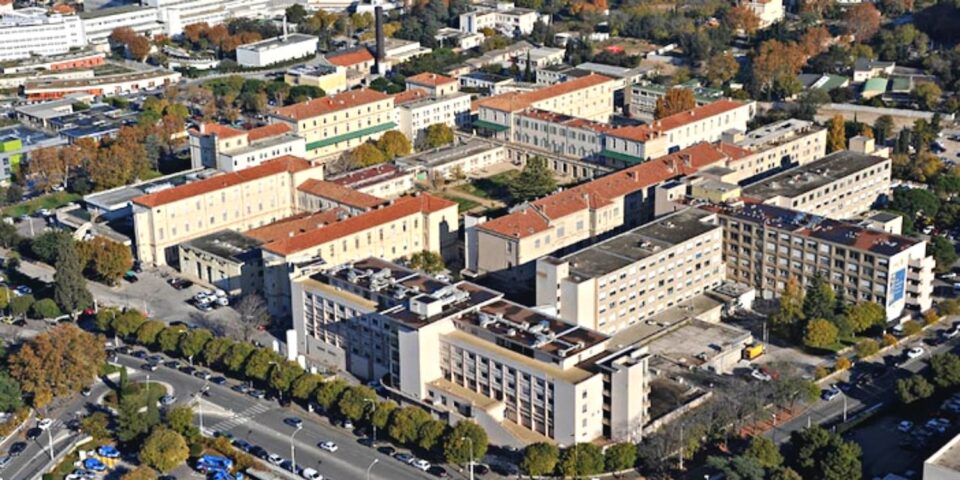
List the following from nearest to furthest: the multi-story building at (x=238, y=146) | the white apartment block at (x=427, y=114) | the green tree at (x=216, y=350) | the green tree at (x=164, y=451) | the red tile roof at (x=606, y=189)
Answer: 1. the green tree at (x=164, y=451)
2. the green tree at (x=216, y=350)
3. the red tile roof at (x=606, y=189)
4. the multi-story building at (x=238, y=146)
5. the white apartment block at (x=427, y=114)

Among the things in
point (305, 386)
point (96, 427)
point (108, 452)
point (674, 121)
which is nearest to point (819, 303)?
point (305, 386)

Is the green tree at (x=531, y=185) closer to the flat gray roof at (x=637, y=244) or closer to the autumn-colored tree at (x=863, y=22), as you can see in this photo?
the flat gray roof at (x=637, y=244)

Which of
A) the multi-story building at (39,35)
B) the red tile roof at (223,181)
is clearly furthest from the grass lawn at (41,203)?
the multi-story building at (39,35)

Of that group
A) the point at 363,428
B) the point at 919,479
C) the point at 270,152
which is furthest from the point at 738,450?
the point at 270,152

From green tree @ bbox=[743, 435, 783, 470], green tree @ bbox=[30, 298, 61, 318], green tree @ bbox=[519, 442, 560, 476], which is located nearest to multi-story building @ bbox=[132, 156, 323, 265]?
green tree @ bbox=[30, 298, 61, 318]

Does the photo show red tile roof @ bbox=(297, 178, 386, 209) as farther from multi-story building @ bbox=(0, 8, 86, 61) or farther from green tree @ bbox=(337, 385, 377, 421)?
multi-story building @ bbox=(0, 8, 86, 61)

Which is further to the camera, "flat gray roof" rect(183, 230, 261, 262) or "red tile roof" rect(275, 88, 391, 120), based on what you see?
"red tile roof" rect(275, 88, 391, 120)

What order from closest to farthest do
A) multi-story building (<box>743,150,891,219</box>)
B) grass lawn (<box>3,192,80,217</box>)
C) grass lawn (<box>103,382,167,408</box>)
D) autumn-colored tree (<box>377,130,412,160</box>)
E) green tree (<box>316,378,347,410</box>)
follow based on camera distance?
grass lawn (<box>103,382,167,408</box>) → green tree (<box>316,378,347,410</box>) → multi-story building (<box>743,150,891,219</box>) → grass lawn (<box>3,192,80,217</box>) → autumn-colored tree (<box>377,130,412,160</box>)
